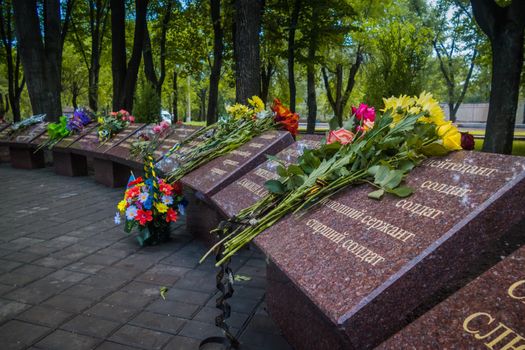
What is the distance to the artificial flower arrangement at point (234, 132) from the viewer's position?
4168 millimetres

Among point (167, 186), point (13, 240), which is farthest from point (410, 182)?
point (13, 240)

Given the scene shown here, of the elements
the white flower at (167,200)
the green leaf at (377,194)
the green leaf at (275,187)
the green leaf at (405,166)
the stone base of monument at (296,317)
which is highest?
the green leaf at (405,166)

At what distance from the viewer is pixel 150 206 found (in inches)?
162

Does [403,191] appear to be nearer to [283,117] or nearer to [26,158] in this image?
[283,117]

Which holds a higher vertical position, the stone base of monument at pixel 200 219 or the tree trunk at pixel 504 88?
the tree trunk at pixel 504 88

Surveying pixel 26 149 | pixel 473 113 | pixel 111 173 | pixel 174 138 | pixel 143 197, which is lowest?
pixel 473 113

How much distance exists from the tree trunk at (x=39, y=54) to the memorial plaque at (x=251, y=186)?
9.48 metres

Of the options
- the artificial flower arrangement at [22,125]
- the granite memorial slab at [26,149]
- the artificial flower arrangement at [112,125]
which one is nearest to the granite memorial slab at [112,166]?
the artificial flower arrangement at [112,125]

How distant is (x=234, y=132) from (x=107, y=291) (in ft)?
6.79

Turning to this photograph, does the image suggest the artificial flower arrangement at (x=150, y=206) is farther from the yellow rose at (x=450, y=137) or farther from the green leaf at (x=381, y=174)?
the yellow rose at (x=450, y=137)

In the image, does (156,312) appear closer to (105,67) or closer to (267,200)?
(267,200)

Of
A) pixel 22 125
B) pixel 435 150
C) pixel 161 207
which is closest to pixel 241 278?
pixel 161 207

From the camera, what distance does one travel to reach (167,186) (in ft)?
13.5

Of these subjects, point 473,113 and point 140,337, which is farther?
point 473,113
